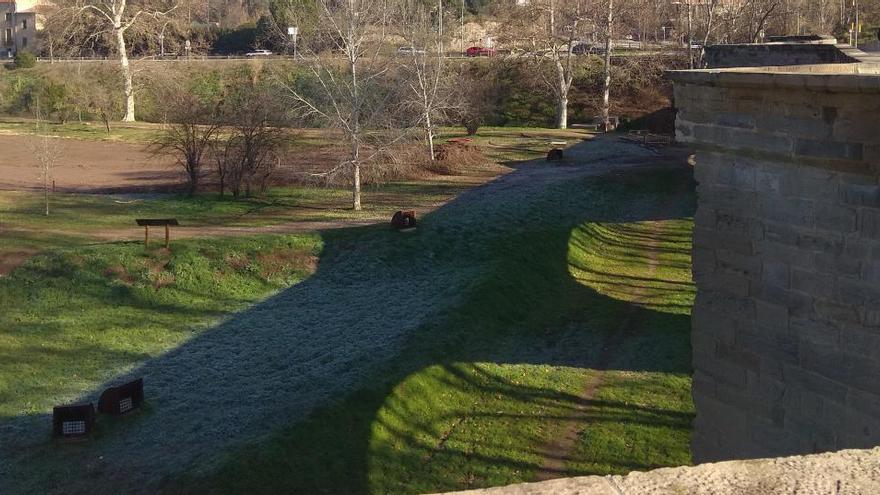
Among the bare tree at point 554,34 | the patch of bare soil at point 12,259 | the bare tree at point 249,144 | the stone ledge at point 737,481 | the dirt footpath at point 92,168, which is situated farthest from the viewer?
the bare tree at point 554,34

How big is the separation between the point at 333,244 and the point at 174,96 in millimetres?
13841

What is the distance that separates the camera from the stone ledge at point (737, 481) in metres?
3.62

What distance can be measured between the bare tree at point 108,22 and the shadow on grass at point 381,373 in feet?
120

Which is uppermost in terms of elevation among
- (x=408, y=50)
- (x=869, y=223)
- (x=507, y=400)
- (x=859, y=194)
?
(x=408, y=50)

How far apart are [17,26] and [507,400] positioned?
84.7 metres

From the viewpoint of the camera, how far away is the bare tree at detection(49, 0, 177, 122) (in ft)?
185

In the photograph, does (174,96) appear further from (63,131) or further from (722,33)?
(722,33)

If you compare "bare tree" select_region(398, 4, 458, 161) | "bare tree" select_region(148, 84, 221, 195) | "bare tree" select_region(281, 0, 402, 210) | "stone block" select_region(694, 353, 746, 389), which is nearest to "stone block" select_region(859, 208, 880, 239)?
"stone block" select_region(694, 353, 746, 389)

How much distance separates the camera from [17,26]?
88.5m

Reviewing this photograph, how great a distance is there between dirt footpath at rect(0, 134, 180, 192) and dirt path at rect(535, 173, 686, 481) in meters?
18.3

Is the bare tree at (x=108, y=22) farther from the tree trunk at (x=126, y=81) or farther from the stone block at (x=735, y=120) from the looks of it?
the stone block at (x=735, y=120)

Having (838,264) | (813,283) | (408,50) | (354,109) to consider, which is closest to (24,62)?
(408,50)

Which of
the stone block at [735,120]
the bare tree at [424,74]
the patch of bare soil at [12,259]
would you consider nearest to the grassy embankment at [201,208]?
the patch of bare soil at [12,259]

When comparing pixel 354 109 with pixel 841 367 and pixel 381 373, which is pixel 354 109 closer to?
pixel 381 373
